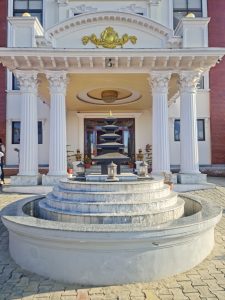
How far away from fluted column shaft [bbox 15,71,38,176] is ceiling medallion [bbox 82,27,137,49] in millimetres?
2689

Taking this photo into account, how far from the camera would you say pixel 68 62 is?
10727 mm

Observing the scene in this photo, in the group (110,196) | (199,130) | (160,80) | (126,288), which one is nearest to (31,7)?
(160,80)

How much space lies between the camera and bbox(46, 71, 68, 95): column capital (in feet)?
35.6

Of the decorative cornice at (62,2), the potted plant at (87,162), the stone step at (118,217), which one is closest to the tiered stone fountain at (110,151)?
the stone step at (118,217)

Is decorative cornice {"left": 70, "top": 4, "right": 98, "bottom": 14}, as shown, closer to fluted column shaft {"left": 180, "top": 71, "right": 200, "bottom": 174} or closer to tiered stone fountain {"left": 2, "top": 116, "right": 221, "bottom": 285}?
fluted column shaft {"left": 180, "top": 71, "right": 200, "bottom": 174}

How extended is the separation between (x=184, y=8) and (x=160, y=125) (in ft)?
35.6

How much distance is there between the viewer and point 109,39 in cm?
1107

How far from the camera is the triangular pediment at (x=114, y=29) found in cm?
1123

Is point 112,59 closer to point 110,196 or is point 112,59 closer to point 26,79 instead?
point 26,79

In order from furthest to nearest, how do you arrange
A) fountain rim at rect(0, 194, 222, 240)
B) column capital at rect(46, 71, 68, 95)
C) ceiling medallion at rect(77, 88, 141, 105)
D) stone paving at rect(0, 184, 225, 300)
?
ceiling medallion at rect(77, 88, 141, 105) < column capital at rect(46, 71, 68, 95) < fountain rim at rect(0, 194, 222, 240) < stone paving at rect(0, 184, 225, 300)

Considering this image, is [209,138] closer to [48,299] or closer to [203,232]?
[203,232]

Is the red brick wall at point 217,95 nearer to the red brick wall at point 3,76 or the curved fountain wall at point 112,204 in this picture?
the curved fountain wall at point 112,204

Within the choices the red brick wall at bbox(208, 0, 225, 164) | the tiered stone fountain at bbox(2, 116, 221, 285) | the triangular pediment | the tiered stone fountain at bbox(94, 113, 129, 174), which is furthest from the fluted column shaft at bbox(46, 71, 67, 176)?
the red brick wall at bbox(208, 0, 225, 164)

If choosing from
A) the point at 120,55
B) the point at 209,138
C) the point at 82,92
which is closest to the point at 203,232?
the point at 120,55
